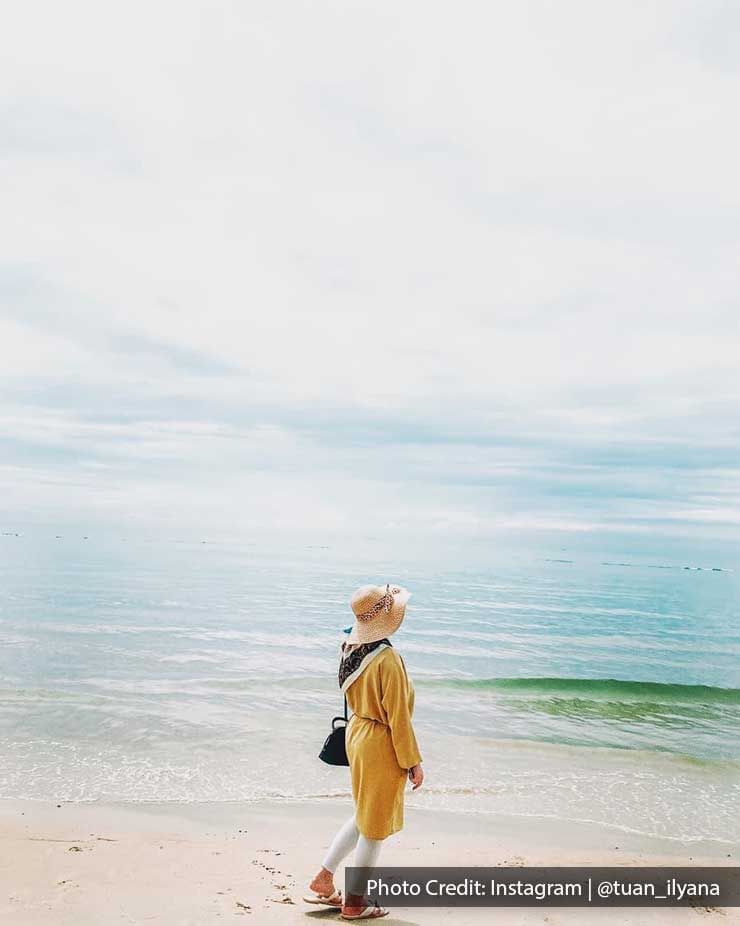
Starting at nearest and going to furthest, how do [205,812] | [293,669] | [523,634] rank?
[205,812]
[293,669]
[523,634]

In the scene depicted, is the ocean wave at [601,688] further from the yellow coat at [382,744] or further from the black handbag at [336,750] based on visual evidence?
the yellow coat at [382,744]

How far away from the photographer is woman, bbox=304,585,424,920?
402 centimetres

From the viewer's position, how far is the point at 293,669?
56.1 feet

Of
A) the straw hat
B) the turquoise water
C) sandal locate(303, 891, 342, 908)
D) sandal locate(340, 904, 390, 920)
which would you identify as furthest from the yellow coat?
the turquoise water

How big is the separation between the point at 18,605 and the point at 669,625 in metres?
30.2

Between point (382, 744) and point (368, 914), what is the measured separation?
1.36 metres

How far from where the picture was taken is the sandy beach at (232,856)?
4.69m

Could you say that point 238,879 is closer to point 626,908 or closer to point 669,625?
point 626,908

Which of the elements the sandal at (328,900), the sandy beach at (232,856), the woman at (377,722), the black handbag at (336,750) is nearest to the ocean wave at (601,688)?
the sandy beach at (232,856)

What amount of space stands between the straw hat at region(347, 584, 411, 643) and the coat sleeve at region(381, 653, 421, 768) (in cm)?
21

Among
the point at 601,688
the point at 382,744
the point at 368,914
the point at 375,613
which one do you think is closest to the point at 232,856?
the point at 368,914

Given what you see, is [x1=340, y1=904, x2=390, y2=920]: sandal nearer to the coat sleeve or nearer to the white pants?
the white pants

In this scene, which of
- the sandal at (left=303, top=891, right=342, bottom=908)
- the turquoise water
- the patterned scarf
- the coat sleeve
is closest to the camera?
the coat sleeve

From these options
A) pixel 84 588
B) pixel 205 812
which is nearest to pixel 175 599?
pixel 84 588
